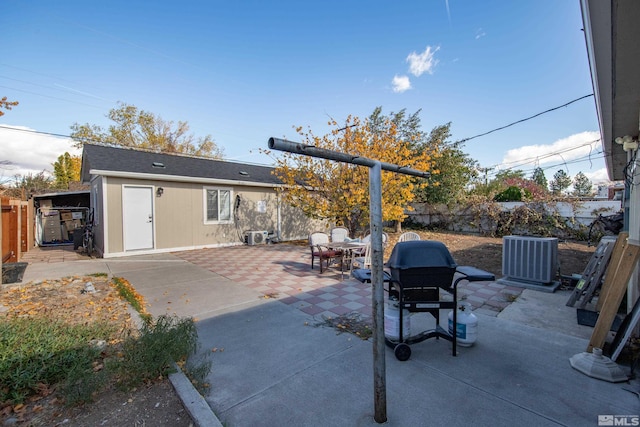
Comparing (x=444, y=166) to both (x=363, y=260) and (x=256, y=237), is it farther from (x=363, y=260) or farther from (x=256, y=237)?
(x=256, y=237)

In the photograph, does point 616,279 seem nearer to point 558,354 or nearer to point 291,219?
point 558,354

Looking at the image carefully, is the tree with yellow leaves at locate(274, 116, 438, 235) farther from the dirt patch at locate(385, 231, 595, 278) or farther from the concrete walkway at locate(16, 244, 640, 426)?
the concrete walkway at locate(16, 244, 640, 426)

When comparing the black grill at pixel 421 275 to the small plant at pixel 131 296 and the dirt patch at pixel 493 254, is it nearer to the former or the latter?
the small plant at pixel 131 296

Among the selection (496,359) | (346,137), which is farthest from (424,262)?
(346,137)

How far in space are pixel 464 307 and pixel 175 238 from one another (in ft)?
31.4

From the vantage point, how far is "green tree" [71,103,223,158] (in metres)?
22.3

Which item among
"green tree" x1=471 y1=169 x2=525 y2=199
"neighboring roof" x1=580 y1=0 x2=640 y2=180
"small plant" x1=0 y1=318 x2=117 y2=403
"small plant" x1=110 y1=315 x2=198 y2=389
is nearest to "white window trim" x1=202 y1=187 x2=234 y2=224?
"small plant" x1=0 y1=318 x2=117 y2=403

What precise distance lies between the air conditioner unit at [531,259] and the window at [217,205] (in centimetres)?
943

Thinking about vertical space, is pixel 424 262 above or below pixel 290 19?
below

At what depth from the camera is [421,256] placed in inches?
103

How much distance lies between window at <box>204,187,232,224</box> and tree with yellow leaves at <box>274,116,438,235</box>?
297 cm

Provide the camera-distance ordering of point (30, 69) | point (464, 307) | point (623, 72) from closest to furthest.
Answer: point (623, 72)
point (464, 307)
point (30, 69)

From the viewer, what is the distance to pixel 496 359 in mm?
2586

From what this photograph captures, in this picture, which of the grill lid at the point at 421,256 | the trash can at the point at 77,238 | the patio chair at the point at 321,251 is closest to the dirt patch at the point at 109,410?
the grill lid at the point at 421,256
